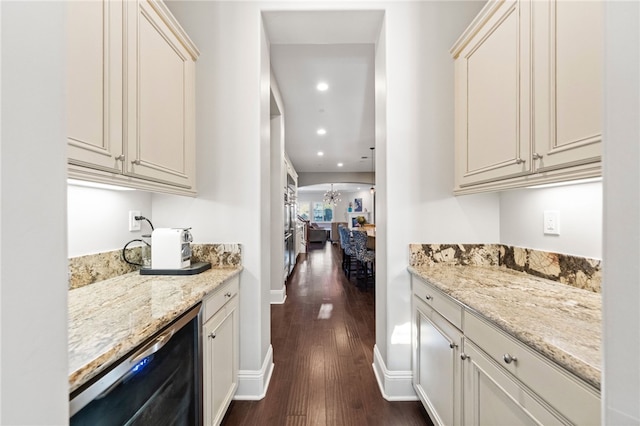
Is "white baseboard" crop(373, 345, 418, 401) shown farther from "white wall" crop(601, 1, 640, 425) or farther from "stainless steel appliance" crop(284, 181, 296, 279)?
"stainless steel appliance" crop(284, 181, 296, 279)

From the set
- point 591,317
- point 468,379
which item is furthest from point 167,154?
point 591,317

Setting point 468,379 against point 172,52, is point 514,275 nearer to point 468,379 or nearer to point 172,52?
point 468,379

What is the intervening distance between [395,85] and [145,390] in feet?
6.98

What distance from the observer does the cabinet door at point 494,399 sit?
0.83m

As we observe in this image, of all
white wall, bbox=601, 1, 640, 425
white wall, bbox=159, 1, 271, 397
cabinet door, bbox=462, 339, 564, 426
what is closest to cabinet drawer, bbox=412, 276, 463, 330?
cabinet door, bbox=462, 339, 564, 426

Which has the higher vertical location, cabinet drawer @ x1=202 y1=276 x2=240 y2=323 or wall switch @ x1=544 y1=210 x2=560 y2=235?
wall switch @ x1=544 y1=210 x2=560 y2=235

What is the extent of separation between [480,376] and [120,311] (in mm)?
1445

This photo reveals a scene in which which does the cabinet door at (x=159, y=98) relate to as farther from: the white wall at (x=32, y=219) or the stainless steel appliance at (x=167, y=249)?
the white wall at (x=32, y=219)

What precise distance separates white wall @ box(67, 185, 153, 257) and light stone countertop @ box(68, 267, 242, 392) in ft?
0.69

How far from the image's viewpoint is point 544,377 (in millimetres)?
795

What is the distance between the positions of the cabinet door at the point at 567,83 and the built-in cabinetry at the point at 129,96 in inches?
71.6

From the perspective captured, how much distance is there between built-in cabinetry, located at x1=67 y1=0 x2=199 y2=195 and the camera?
102 centimetres

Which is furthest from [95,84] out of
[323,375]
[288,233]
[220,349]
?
[288,233]

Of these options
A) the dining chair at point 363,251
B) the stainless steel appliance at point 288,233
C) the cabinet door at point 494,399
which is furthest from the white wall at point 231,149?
the dining chair at point 363,251
